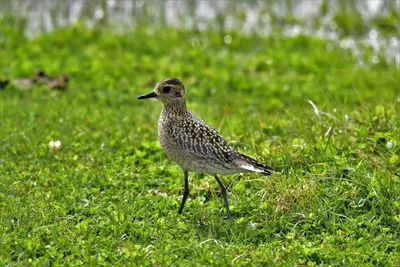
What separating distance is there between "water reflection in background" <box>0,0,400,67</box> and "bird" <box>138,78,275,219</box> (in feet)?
19.4

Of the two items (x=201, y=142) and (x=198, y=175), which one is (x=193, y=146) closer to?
(x=201, y=142)

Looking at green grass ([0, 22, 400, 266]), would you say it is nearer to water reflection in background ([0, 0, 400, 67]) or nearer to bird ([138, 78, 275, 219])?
bird ([138, 78, 275, 219])

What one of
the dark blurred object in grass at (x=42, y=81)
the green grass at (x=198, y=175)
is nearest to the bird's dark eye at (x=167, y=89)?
the green grass at (x=198, y=175)

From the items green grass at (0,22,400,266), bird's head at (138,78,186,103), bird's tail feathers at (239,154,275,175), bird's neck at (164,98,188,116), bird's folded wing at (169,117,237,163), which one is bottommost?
green grass at (0,22,400,266)

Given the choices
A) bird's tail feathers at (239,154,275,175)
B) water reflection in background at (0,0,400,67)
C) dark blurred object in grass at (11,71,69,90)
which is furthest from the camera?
water reflection in background at (0,0,400,67)

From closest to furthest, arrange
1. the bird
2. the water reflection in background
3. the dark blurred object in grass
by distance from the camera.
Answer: the bird, the dark blurred object in grass, the water reflection in background

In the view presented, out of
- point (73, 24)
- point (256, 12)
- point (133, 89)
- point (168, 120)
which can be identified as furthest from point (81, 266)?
point (256, 12)

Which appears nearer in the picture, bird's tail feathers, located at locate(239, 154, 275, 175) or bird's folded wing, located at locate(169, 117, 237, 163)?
bird's tail feathers, located at locate(239, 154, 275, 175)

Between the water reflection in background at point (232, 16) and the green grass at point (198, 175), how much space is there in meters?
0.99

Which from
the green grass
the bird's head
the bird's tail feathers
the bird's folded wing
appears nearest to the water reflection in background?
the green grass

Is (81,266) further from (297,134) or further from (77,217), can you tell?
(297,134)

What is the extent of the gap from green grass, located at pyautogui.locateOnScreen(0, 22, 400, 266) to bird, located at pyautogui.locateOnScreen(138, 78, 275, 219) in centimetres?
37

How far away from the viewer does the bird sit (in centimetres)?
728

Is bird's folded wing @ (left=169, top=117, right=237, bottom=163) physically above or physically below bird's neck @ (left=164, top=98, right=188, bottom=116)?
below
